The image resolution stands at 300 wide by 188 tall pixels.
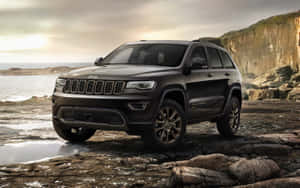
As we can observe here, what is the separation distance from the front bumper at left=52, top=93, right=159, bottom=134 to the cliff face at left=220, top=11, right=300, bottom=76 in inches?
2681

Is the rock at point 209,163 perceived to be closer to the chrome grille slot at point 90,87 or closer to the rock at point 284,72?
the chrome grille slot at point 90,87

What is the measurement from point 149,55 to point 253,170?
3295mm

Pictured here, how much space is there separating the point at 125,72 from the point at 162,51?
137 cm

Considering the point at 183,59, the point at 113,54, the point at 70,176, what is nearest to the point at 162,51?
the point at 183,59

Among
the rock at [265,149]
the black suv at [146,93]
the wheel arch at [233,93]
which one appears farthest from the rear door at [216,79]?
the rock at [265,149]

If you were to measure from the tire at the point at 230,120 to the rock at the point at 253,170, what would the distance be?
337cm

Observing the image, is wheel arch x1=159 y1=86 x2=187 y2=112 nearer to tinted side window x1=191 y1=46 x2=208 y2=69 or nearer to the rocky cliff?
tinted side window x1=191 y1=46 x2=208 y2=69

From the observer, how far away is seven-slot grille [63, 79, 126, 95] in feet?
23.7

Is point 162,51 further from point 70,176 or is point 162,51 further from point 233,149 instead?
point 70,176

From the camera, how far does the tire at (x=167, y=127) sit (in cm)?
743

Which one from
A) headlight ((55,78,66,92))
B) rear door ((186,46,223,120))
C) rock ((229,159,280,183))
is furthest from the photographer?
rear door ((186,46,223,120))

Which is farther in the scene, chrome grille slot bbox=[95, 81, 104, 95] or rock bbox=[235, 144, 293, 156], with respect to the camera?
rock bbox=[235, 144, 293, 156]

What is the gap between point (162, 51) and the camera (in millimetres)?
8578

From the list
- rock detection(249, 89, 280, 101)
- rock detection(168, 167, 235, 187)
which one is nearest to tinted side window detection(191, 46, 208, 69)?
rock detection(168, 167, 235, 187)
